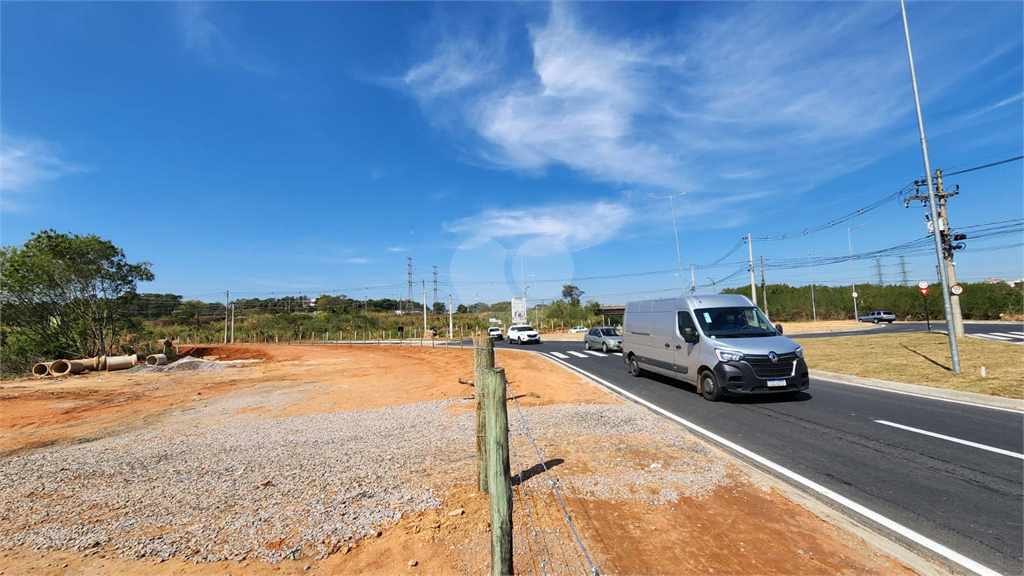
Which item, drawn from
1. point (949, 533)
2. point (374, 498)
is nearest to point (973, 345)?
point (949, 533)

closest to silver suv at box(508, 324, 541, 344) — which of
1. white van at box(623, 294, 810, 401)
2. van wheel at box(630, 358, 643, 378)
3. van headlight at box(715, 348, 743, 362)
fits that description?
van wheel at box(630, 358, 643, 378)

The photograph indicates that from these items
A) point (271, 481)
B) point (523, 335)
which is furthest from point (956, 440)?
point (523, 335)

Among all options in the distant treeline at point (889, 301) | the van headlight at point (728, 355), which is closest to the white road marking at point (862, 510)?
the van headlight at point (728, 355)

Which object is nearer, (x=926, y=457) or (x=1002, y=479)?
(x=1002, y=479)

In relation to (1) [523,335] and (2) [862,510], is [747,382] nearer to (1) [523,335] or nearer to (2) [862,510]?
(2) [862,510]

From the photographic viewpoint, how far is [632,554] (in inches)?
131

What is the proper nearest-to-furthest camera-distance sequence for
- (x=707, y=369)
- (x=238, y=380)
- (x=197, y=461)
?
(x=197, y=461), (x=707, y=369), (x=238, y=380)

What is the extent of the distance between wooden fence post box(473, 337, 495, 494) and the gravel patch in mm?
487

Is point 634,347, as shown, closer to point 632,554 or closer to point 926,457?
point 926,457

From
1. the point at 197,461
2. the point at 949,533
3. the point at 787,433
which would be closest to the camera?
the point at 949,533

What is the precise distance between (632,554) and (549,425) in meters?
4.34

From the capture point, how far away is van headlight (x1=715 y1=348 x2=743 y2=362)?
29.6 ft

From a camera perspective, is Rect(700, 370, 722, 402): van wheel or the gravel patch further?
Rect(700, 370, 722, 402): van wheel

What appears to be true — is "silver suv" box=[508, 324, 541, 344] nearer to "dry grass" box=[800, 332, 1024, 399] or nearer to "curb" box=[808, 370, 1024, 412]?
"dry grass" box=[800, 332, 1024, 399]
